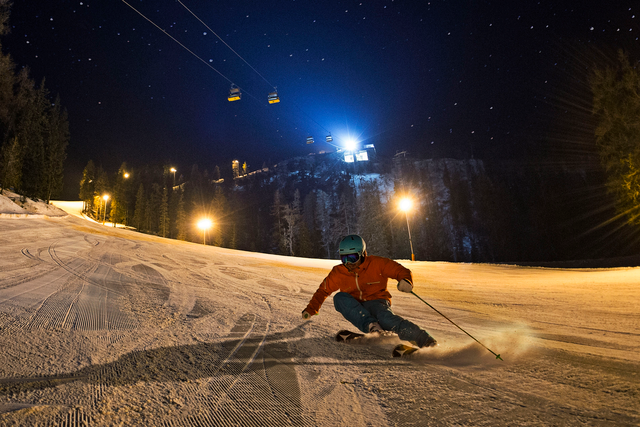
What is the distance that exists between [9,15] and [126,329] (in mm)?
32958

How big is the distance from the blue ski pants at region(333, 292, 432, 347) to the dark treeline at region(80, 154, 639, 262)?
1997 inches

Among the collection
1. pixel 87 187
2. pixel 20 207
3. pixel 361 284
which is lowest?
pixel 361 284

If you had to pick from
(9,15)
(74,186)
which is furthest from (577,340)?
(74,186)

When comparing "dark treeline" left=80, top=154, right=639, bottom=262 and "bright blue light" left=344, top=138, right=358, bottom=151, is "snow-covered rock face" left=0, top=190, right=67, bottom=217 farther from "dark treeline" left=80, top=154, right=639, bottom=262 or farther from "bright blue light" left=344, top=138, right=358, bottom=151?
"bright blue light" left=344, top=138, right=358, bottom=151

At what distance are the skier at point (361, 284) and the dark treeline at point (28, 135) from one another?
31.9m

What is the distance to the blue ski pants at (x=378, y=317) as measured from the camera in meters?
3.18

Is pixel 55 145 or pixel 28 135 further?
pixel 55 145

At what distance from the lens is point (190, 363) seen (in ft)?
8.94

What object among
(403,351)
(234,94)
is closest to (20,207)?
(234,94)

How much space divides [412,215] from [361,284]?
3002 inches

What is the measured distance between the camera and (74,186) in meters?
70.7

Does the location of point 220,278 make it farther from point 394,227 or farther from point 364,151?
point 364,151

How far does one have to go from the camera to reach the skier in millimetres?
3744

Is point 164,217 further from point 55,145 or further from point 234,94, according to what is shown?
point 234,94
